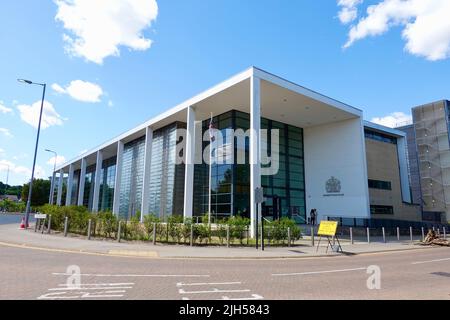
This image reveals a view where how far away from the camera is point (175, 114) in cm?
3353

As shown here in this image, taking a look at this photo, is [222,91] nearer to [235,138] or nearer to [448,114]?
[235,138]

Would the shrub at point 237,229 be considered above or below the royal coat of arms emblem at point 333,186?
below

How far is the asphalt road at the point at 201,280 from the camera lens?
6.70 m

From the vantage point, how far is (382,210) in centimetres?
3816

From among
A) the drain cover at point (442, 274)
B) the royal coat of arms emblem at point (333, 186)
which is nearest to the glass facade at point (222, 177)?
the royal coat of arms emblem at point (333, 186)

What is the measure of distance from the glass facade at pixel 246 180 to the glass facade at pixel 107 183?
75.4 ft

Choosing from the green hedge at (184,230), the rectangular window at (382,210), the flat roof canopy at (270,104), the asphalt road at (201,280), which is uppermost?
the flat roof canopy at (270,104)

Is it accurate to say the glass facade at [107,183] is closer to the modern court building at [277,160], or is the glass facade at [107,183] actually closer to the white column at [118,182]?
the white column at [118,182]

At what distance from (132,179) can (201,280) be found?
3511 cm

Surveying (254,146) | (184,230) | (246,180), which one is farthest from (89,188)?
(184,230)

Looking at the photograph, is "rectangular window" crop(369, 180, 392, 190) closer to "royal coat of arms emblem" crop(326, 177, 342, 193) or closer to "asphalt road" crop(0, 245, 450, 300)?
"royal coat of arms emblem" crop(326, 177, 342, 193)

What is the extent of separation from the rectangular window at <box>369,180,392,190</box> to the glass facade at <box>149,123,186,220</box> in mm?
21961

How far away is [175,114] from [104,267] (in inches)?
979
